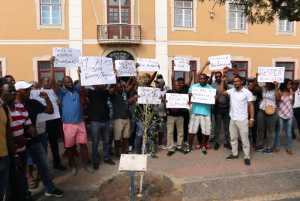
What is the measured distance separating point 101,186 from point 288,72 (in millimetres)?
15897

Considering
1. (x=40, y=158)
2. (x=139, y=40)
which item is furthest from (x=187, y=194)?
(x=139, y=40)

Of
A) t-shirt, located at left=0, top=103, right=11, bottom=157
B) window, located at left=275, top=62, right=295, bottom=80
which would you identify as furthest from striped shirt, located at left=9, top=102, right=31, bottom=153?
window, located at left=275, top=62, right=295, bottom=80

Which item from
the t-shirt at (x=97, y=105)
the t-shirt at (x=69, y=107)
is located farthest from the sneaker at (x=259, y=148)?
the t-shirt at (x=69, y=107)

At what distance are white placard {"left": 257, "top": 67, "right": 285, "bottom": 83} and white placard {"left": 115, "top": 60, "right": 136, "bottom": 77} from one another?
2.95 m

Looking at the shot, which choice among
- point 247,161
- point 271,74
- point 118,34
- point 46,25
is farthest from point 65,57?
point 46,25

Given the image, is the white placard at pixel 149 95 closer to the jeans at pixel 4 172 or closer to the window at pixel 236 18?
the jeans at pixel 4 172

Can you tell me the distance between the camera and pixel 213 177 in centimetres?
421

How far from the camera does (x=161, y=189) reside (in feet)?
13.0

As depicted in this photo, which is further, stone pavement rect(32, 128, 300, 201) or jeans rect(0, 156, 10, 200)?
stone pavement rect(32, 128, 300, 201)

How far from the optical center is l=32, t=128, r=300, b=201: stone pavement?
3691mm

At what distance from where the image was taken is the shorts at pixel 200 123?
17.9 feet

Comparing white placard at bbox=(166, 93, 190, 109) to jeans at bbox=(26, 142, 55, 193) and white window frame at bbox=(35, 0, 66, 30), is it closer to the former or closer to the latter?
jeans at bbox=(26, 142, 55, 193)

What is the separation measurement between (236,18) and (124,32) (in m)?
7.18

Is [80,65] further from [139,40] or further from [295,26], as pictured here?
[295,26]
